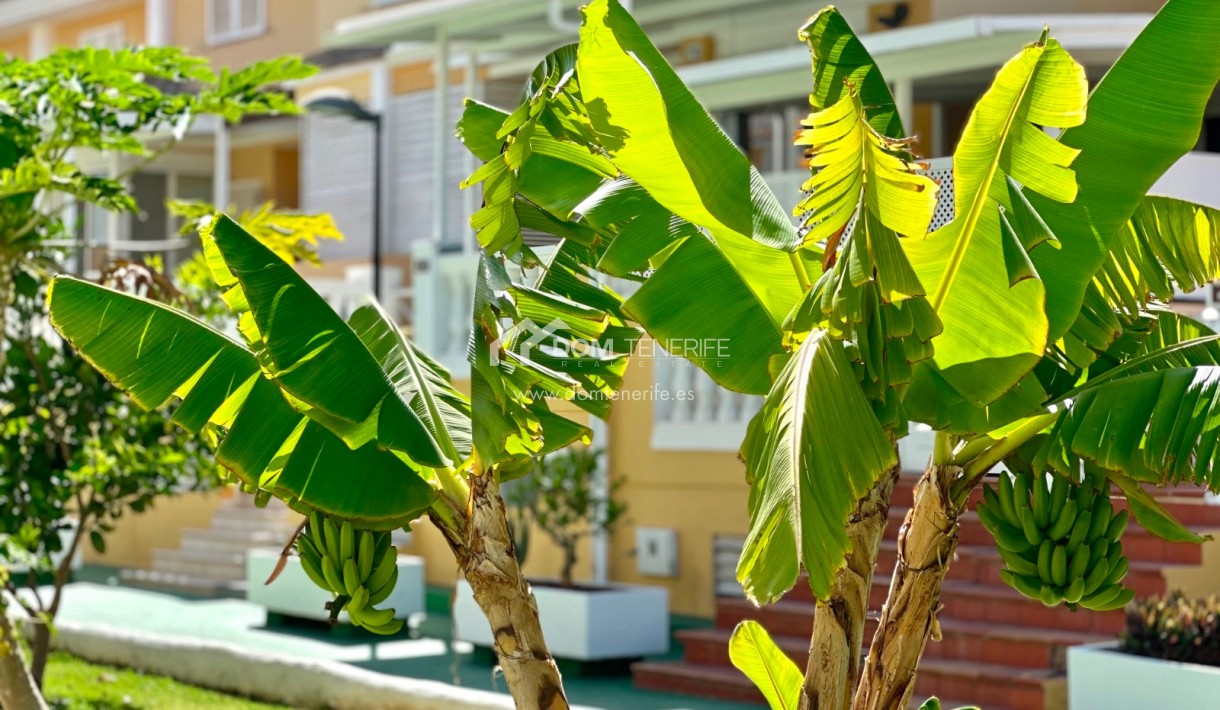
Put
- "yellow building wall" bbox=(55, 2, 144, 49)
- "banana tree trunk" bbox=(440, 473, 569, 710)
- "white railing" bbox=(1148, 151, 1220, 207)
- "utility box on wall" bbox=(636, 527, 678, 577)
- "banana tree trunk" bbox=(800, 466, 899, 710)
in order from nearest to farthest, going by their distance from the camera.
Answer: "banana tree trunk" bbox=(800, 466, 899, 710) → "banana tree trunk" bbox=(440, 473, 569, 710) → "white railing" bbox=(1148, 151, 1220, 207) → "utility box on wall" bbox=(636, 527, 678, 577) → "yellow building wall" bbox=(55, 2, 144, 49)

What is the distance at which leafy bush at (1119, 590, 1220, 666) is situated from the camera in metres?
8.91

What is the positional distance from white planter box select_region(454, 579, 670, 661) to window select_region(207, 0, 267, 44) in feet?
46.4

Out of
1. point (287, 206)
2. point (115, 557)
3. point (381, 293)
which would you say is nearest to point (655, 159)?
point (381, 293)

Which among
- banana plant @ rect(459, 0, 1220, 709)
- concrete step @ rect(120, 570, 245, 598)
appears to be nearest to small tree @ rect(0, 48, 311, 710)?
banana plant @ rect(459, 0, 1220, 709)

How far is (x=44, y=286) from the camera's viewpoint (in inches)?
420

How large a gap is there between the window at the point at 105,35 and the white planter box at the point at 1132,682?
2164cm

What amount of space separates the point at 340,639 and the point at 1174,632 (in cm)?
739

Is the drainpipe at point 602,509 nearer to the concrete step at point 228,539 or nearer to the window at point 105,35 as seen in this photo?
the concrete step at point 228,539

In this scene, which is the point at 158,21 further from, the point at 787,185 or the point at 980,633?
the point at 980,633

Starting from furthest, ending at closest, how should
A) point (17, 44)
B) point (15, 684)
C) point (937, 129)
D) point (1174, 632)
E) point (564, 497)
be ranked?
1. point (17, 44)
2. point (937, 129)
3. point (564, 497)
4. point (15, 684)
5. point (1174, 632)

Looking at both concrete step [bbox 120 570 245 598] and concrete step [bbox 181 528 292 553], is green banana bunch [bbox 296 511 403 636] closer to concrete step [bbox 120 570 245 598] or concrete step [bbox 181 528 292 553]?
concrete step [bbox 120 570 245 598]

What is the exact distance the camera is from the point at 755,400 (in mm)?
13023

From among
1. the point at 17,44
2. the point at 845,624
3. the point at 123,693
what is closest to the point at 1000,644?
the point at 845,624

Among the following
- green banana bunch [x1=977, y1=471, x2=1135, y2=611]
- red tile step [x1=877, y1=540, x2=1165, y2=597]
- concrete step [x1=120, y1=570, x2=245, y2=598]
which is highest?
green banana bunch [x1=977, y1=471, x2=1135, y2=611]
